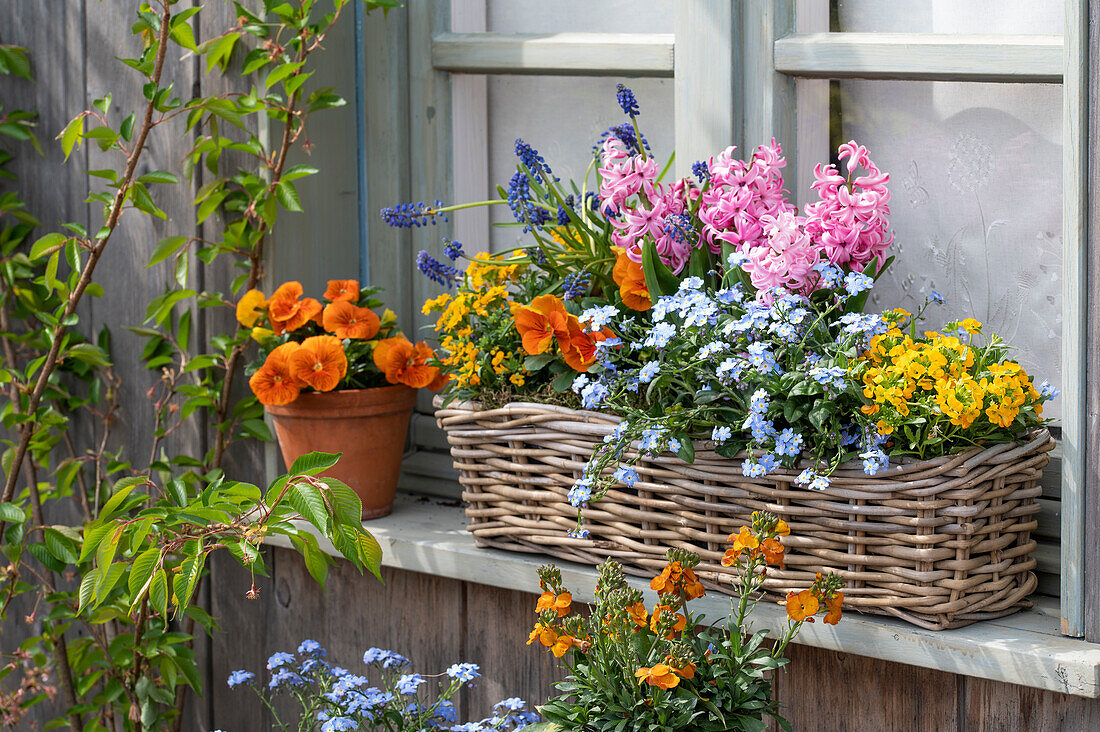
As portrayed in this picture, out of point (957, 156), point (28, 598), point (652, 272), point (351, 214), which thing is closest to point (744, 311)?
point (652, 272)

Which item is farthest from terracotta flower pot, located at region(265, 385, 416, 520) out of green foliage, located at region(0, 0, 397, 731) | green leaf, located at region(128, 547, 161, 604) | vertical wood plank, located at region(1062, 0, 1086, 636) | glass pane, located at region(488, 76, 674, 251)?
vertical wood plank, located at region(1062, 0, 1086, 636)

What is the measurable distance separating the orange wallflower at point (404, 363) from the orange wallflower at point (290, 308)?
114 millimetres

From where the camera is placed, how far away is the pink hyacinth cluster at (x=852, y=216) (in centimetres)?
130

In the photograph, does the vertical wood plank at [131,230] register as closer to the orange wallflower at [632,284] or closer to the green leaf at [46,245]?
the green leaf at [46,245]

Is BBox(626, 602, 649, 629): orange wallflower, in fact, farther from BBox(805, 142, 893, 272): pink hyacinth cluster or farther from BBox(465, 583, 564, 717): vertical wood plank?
BBox(805, 142, 893, 272): pink hyacinth cluster

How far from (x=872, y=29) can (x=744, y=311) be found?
459 mm

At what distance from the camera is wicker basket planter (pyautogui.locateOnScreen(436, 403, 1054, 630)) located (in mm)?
1209

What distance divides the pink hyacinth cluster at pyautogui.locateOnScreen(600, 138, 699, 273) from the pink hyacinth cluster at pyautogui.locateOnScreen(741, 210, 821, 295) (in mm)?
119

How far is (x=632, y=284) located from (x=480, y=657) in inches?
24.6

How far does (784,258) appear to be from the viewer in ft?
4.22

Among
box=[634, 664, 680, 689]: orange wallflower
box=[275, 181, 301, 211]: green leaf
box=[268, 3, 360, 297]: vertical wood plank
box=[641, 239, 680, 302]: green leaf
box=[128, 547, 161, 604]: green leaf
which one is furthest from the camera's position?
box=[268, 3, 360, 297]: vertical wood plank

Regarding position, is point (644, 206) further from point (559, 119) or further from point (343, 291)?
point (343, 291)

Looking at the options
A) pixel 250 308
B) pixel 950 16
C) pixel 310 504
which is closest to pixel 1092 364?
pixel 950 16

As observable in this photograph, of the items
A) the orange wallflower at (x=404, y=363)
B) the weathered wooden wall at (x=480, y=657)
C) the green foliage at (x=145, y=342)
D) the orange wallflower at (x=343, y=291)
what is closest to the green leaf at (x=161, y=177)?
the green foliage at (x=145, y=342)
